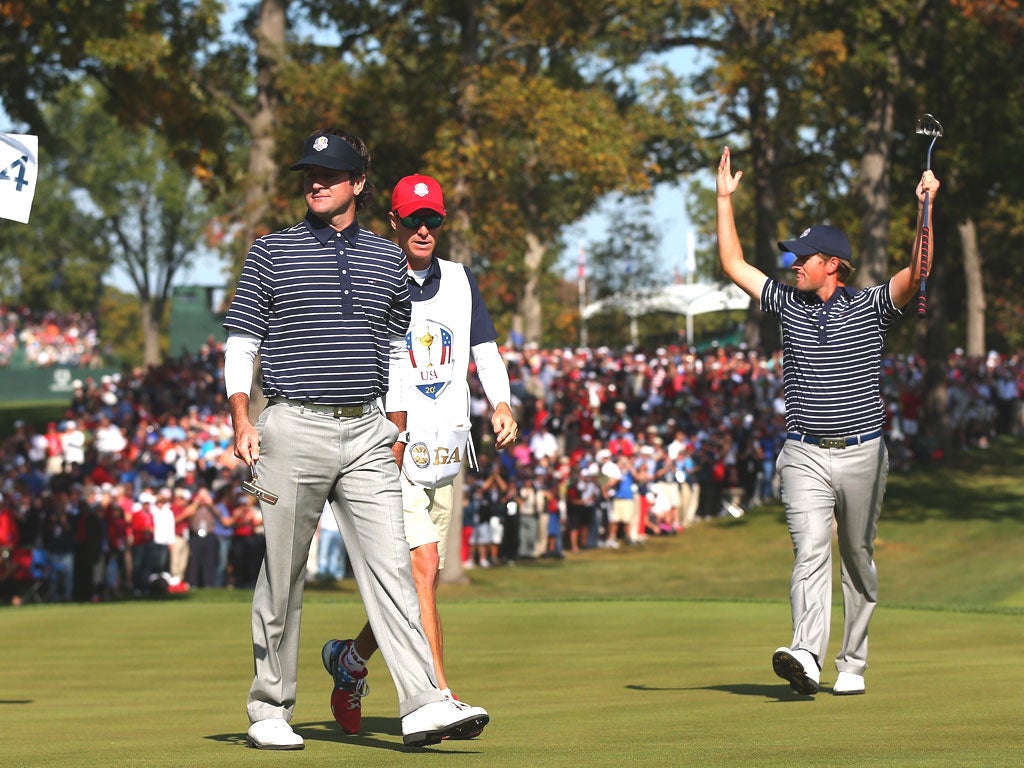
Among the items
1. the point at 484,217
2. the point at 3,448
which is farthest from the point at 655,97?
the point at 3,448

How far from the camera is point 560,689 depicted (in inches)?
373

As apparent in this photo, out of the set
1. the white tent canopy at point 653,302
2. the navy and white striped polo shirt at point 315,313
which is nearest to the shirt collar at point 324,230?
the navy and white striped polo shirt at point 315,313

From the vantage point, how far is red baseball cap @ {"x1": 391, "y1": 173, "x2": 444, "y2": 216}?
7660mm

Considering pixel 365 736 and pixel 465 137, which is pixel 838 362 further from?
pixel 465 137

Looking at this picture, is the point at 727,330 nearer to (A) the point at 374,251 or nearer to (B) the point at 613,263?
(B) the point at 613,263

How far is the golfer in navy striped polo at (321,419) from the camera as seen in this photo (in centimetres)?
645

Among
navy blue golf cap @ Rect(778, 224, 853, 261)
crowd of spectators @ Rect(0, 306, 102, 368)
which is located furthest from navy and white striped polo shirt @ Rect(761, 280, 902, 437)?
crowd of spectators @ Rect(0, 306, 102, 368)

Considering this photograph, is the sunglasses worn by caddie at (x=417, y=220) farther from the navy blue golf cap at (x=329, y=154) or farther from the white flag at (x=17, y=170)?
the white flag at (x=17, y=170)

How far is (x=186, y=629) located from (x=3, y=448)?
49.3ft

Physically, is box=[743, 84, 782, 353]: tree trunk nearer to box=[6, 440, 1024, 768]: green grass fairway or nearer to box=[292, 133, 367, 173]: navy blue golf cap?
box=[6, 440, 1024, 768]: green grass fairway

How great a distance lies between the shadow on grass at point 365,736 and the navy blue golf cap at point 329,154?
2218 mm

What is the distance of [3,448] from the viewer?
29297 mm

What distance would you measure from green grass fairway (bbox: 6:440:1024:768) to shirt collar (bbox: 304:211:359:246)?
1.93 metres

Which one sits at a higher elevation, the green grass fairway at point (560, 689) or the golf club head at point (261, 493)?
the golf club head at point (261, 493)
